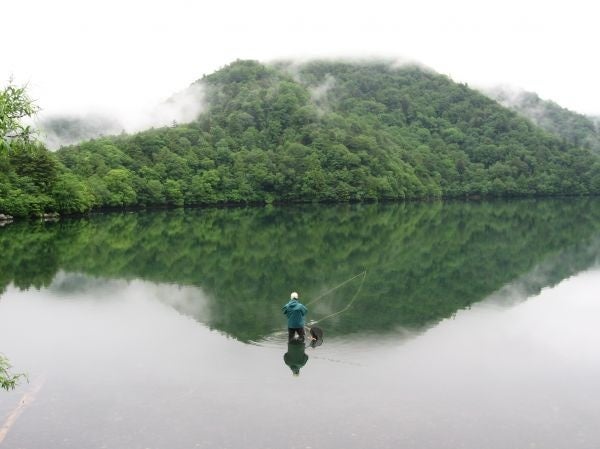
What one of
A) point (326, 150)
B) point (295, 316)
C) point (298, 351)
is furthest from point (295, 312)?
point (326, 150)

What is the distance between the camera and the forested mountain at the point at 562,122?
172 meters

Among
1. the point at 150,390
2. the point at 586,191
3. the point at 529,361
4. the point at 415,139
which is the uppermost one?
the point at 415,139

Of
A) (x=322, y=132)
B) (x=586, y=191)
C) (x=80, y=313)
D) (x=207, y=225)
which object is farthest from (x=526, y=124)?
(x=80, y=313)

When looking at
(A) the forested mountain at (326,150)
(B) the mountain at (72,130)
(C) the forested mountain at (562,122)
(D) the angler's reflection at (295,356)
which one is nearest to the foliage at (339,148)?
(A) the forested mountain at (326,150)

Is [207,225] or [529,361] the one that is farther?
[207,225]

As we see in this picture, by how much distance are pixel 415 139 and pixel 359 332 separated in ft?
449

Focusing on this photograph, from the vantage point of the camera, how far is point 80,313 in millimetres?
22859

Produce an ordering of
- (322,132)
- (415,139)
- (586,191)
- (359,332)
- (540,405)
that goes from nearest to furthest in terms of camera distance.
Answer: (540,405), (359,332), (322,132), (586,191), (415,139)

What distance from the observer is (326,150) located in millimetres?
124750

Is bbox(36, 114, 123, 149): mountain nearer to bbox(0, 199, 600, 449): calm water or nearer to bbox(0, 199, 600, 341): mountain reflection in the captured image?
bbox(0, 199, 600, 341): mountain reflection

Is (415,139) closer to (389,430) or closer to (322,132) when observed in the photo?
(322,132)

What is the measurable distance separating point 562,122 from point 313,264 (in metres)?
176

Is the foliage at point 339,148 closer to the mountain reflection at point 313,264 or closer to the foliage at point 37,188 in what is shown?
the foliage at point 37,188

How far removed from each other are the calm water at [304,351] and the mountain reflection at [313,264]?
187mm
